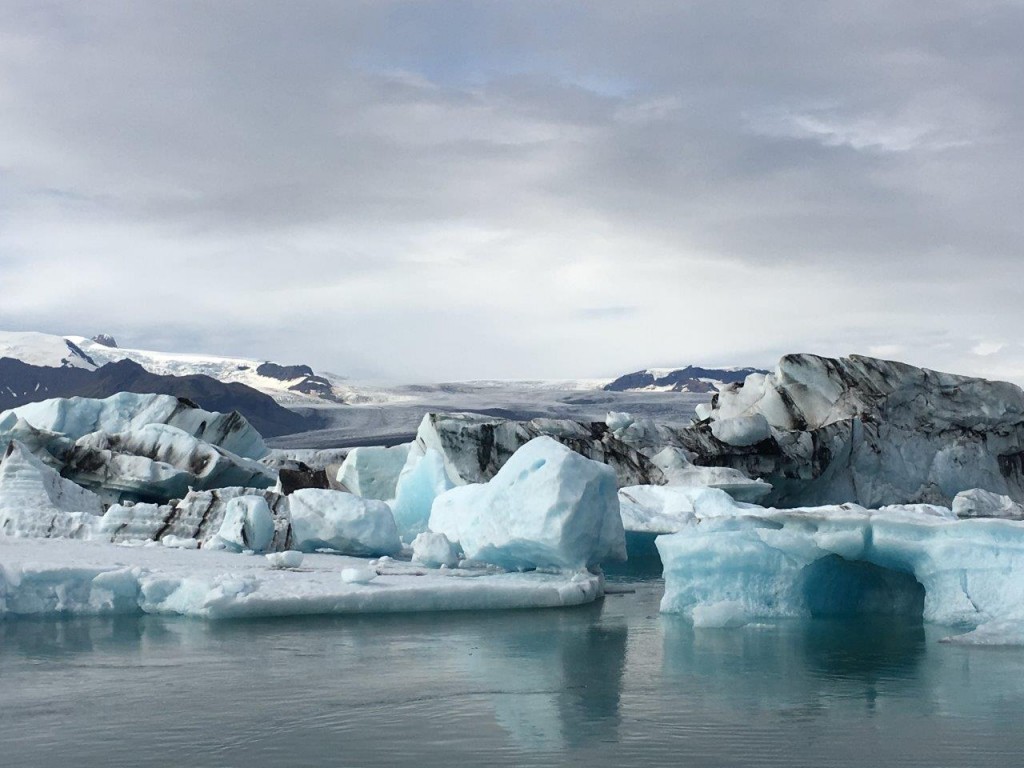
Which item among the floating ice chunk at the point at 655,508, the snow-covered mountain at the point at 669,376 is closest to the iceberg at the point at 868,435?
the floating ice chunk at the point at 655,508

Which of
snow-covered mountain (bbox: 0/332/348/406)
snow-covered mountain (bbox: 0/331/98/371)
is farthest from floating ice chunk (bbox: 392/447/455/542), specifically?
snow-covered mountain (bbox: 0/331/98/371)

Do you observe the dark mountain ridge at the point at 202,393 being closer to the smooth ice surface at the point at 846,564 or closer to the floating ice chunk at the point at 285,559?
the floating ice chunk at the point at 285,559

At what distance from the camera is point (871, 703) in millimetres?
7004

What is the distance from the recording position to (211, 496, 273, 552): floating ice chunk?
13711mm

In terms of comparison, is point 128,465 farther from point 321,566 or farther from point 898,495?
point 898,495

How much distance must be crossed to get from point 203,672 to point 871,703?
4400 millimetres

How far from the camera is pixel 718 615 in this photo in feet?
34.4

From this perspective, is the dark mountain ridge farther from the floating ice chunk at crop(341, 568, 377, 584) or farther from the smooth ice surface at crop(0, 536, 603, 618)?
the floating ice chunk at crop(341, 568, 377, 584)

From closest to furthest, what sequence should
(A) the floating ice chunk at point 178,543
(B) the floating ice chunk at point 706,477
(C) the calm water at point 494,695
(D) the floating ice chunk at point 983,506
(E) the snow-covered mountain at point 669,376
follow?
(C) the calm water at point 494,695
(A) the floating ice chunk at point 178,543
(D) the floating ice chunk at point 983,506
(B) the floating ice chunk at point 706,477
(E) the snow-covered mountain at point 669,376

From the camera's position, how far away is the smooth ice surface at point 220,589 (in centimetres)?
1035

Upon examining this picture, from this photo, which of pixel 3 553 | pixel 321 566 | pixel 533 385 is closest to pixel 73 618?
pixel 3 553

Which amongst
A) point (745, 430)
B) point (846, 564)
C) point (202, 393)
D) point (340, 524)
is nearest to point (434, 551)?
point (340, 524)

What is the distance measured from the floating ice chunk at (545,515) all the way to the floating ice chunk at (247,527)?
7.67 feet

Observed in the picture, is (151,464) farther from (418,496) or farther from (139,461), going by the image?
(418,496)
